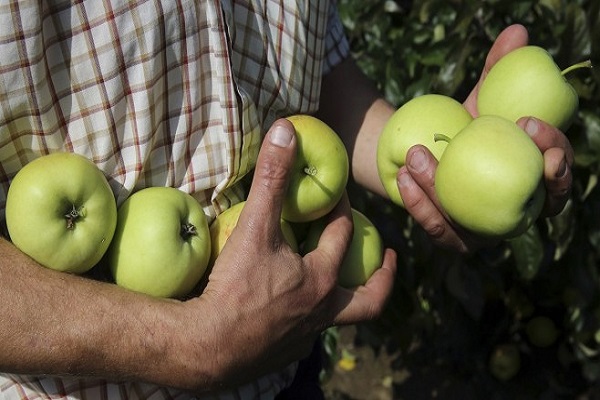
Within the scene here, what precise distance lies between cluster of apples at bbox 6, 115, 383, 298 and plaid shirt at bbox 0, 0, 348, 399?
0.13 feet

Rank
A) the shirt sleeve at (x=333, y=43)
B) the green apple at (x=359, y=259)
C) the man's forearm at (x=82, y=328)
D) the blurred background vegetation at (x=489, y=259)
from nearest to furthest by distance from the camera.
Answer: the man's forearm at (x=82, y=328) → the green apple at (x=359, y=259) → the shirt sleeve at (x=333, y=43) → the blurred background vegetation at (x=489, y=259)

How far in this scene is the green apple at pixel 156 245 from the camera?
1.11 meters

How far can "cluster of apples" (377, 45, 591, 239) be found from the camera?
3.86 feet

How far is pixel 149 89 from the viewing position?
1111 millimetres

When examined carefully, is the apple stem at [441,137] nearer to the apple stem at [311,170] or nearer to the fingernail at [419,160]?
the fingernail at [419,160]

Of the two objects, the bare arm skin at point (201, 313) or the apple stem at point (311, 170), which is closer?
the bare arm skin at point (201, 313)

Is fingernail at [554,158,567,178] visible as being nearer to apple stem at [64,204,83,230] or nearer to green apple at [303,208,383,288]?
green apple at [303,208,383,288]

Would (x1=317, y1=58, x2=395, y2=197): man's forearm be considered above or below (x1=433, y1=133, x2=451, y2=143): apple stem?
below

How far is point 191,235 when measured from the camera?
3.82 feet

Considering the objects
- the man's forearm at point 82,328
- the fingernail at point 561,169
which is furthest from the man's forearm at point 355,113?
the man's forearm at point 82,328

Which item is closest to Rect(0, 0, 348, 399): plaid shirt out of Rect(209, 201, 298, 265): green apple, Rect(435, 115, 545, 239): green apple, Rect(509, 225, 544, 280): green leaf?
Rect(209, 201, 298, 265): green apple

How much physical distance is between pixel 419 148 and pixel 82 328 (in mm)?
578

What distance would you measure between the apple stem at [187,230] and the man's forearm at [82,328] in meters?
0.10

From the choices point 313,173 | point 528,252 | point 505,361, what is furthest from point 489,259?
point 313,173
